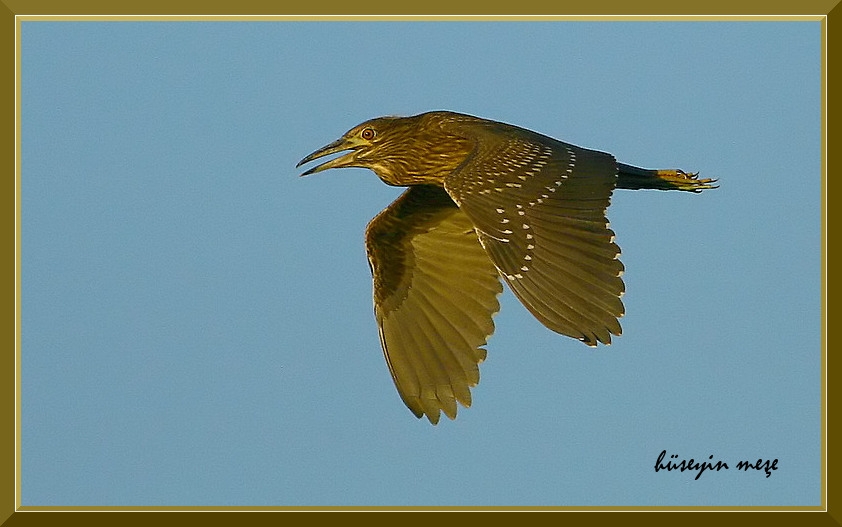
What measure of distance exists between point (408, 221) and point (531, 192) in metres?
2.03

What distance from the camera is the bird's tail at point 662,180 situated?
8.52 m

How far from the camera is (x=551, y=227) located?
7.09 metres

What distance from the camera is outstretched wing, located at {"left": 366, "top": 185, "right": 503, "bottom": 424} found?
8750mm

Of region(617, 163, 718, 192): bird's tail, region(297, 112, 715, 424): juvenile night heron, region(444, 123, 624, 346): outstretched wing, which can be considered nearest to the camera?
region(444, 123, 624, 346): outstretched wing

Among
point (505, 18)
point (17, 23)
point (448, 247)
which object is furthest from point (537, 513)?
point (17, 23)

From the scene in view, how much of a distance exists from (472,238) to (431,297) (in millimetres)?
546

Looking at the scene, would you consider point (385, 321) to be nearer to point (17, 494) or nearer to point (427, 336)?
point (427, 336)

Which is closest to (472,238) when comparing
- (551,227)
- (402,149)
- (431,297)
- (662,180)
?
(431,297)

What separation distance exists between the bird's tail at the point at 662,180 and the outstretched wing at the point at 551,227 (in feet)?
1.75

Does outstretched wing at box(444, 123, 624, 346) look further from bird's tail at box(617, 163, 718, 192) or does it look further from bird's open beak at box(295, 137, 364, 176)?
bird's open beak at box(295, 137, 364, 176)

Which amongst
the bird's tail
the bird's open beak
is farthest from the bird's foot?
the bird's open beak

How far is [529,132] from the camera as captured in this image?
28.0 ft

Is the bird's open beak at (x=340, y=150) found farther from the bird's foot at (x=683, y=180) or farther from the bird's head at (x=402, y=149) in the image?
the bird's foot at (x=683, y=180)

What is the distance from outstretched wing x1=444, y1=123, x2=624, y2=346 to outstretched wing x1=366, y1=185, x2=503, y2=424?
134 centimetres
